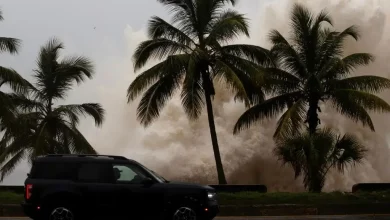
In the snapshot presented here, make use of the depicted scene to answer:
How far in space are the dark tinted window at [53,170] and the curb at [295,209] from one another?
5535mm

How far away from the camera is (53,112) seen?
31.5 m

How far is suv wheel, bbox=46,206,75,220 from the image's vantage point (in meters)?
13.9

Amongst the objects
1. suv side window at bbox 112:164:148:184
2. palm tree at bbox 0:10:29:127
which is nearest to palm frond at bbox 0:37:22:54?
palm tree at bbox 0:10:29:127

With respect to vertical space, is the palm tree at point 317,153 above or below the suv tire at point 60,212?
above

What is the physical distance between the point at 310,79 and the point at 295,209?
29.9 ft

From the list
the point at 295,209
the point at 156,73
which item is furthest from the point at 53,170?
the point at 156,73

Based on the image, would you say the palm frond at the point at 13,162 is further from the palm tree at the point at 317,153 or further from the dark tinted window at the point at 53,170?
the dark tinted window at the point at 53,170

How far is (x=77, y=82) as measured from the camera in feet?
106

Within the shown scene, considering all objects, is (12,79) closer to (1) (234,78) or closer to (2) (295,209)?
(1) (234,78)

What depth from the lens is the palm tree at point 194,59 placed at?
2683cm

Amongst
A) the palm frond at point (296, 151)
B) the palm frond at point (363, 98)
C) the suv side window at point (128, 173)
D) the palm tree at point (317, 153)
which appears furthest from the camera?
the palm frond at point (363, 98)

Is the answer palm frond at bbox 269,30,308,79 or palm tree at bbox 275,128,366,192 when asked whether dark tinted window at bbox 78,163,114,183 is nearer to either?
palm tree at bbox 275,128,366,192

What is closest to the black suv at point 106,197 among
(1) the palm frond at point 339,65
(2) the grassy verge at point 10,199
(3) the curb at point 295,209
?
(3) the curb at point 295,209

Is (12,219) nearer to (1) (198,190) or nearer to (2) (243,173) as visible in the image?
(1) (198,190)
